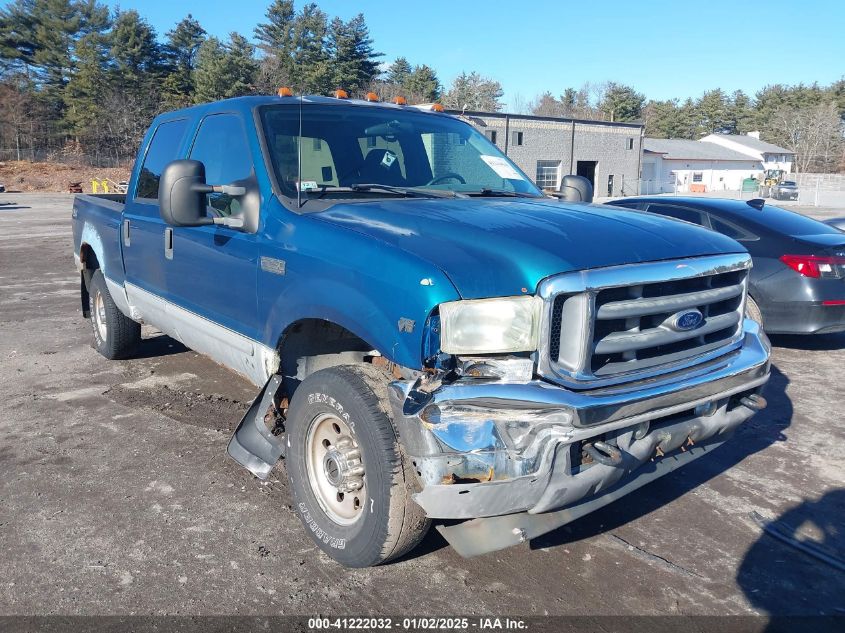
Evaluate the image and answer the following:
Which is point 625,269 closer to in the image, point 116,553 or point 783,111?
point 116,553

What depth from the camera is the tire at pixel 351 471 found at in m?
2.81

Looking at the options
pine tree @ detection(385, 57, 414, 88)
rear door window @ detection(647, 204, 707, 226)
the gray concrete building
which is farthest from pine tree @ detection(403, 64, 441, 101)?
rear door window @ detection(647, 204, 707, 226)

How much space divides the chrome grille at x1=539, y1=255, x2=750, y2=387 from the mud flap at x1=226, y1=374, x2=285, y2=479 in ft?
5.11

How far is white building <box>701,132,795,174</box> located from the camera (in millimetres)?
81562

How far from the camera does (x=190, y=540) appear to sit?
349cm

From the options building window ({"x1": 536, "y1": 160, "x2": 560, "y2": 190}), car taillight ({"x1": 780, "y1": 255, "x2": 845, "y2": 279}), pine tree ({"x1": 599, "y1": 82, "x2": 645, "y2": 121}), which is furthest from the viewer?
pine tree ({"x1": 599, "y1": 82, "x2": 645, "y2": 121})

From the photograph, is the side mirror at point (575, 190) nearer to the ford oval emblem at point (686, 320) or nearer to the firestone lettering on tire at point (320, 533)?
the ford oval emblem at point (686, 320)

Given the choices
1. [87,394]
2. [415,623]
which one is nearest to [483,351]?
[415,623]

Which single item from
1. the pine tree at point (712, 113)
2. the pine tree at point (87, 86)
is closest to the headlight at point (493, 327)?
the pine tree at point (87, 86)

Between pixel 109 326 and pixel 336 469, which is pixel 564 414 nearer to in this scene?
pixel 336 469

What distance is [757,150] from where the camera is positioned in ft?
268

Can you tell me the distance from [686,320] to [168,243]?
10.7ft

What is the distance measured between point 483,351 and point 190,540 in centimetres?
187

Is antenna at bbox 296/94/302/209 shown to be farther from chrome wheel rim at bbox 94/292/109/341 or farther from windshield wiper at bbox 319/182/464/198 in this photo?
chrome wheel rim at bbox 94/292/109/341
